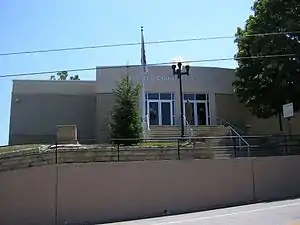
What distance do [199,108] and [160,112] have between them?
3.11m

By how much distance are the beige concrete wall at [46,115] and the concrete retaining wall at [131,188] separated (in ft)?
48.9

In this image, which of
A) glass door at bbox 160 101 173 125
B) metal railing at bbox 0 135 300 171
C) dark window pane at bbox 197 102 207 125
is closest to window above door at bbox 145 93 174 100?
glass door at bbox 160 101 173 125

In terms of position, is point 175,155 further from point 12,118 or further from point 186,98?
point 12,118

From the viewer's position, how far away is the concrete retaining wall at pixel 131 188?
57.3 ft

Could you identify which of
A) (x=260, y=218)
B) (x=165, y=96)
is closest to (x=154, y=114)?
(x=165, y=96)

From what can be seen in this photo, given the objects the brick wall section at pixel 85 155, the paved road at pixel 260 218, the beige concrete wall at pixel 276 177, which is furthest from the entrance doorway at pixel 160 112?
the paved road at pixel 260 218

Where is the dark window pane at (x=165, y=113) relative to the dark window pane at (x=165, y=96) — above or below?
below

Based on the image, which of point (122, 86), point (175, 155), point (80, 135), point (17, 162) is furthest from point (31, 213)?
point (80, 135)

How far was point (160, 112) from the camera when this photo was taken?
112 feet

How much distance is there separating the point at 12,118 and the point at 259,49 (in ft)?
59.7

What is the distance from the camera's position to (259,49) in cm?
2881

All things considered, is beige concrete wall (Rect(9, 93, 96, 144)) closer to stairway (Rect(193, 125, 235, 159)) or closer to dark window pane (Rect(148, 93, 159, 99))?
dark window pane (Rect(148, 93, 159, 99))

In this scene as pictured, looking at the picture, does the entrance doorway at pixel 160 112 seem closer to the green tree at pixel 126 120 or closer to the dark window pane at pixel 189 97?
the dark window pane at pixel 189 97

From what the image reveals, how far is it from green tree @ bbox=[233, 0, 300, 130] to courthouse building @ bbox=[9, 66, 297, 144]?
3.50m
